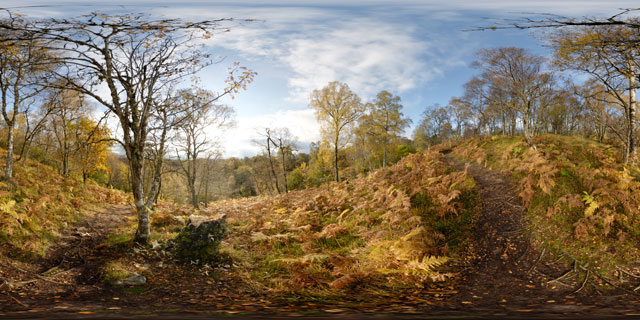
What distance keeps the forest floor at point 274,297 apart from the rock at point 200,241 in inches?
14.1

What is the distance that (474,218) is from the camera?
7.96m

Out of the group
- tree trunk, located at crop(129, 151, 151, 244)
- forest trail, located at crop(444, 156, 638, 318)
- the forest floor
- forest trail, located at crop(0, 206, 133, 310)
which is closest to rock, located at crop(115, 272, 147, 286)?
the forest floor

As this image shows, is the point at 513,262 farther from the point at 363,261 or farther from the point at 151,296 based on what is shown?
the point at 151,296

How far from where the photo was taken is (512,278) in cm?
555

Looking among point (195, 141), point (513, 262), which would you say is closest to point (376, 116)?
point (195, 141)

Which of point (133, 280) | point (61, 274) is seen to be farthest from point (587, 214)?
point (61, 274)

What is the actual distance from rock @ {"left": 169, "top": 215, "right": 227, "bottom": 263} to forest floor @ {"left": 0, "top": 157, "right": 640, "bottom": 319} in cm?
36

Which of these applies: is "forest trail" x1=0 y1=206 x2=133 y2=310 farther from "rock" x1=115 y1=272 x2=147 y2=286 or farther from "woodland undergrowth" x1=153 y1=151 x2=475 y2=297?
"woodland undergrowth" x1=153 y1=151 x2=475 y2=297

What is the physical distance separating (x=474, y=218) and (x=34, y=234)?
11.8 metres

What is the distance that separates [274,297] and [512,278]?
4589 mm

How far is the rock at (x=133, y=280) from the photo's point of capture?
5.36 m

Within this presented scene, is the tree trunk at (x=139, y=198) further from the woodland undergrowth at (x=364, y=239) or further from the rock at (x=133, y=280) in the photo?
the rock at (x=133, y=280)

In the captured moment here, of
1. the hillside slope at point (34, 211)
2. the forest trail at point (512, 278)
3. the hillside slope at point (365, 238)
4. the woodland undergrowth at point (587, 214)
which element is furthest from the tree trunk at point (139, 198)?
the woodland undergrowth at point (587, 214)

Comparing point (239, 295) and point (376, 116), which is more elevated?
point (376, 116)
